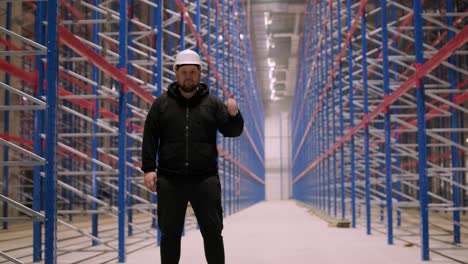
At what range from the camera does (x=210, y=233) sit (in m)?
4.35

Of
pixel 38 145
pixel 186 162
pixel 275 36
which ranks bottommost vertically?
pixel 186 162

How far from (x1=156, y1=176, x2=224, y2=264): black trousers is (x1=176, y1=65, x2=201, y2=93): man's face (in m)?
0.71

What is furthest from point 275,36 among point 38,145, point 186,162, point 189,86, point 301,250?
point 186,162

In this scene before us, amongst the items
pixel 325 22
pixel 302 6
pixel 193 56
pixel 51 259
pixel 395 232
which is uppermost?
pixel 302 6

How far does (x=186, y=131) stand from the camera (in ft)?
14.6

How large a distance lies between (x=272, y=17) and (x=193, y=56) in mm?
30653

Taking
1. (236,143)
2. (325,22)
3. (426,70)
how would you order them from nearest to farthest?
1. (426,70)
2. (325,22)
3. (236,143)

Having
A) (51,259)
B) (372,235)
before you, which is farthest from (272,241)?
(51,259)

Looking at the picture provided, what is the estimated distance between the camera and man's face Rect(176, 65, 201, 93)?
14.4 feet

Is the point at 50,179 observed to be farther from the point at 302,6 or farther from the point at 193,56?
the point at 302,6

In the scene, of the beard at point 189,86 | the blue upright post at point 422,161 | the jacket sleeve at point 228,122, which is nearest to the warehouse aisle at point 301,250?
the blue upright post at point 422,161

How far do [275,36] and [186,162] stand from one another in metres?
33.4

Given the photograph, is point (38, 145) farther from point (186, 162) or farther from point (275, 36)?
point (275, 36)

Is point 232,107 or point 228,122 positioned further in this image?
point 228,122
